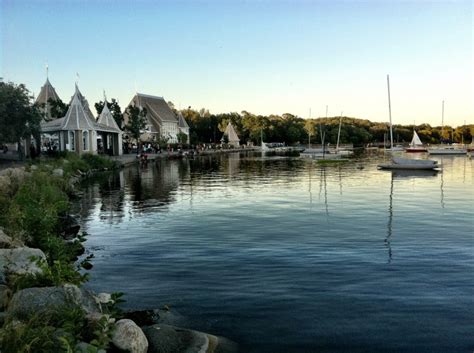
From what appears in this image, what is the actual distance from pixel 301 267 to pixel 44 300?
7.48m

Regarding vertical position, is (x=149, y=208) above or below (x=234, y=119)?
below

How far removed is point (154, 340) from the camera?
8195 mm

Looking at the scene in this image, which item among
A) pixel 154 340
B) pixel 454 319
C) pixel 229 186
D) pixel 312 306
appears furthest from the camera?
pixel 229 186

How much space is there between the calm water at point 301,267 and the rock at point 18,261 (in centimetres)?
Result: 220

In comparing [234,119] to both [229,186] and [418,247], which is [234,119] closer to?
[229,186]

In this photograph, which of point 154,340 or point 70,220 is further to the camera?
point 70,220

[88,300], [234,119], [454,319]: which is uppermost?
[234,119]

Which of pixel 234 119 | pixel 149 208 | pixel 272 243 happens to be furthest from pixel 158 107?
pixel 272 243

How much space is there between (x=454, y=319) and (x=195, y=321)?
17.0ft

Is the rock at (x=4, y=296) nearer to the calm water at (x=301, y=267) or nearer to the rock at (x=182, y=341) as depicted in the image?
the rock at (x=182, y=341)

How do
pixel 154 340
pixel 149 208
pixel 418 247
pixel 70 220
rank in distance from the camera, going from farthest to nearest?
pixel 149 208
pixel 70 220
pixel 418 247
pixel 154 340

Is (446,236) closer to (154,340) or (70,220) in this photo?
(154,340)

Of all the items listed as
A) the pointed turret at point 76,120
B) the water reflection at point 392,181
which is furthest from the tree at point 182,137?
the water reflection at point 392,181

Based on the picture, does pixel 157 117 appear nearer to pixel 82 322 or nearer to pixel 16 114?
pixel 16 114
